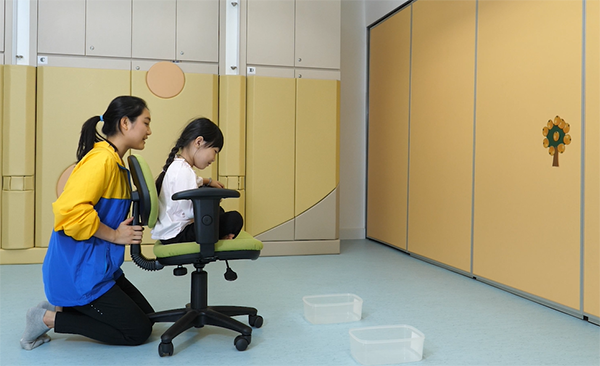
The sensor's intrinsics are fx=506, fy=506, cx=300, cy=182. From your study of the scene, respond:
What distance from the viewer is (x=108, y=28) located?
13.4 ft

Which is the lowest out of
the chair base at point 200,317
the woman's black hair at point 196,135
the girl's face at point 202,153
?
the chair base at point 200,317

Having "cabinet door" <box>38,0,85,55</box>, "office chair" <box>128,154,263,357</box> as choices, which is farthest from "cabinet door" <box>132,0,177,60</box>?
"office chair" <box>128,154,263,357</box>

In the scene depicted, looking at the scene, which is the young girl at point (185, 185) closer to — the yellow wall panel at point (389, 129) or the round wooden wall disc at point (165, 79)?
the round wooden wall disc at point (165, 79)

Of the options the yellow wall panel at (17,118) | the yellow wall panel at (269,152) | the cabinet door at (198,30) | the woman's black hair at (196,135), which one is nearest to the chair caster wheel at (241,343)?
the woman's black hair at (196,135)

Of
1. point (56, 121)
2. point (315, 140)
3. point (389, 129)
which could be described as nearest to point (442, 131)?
point (389, 129)

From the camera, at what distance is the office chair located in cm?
206

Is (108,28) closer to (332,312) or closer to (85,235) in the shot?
(85,235)

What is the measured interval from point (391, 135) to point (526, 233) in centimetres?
208

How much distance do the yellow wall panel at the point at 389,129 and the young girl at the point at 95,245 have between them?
2.99 meters

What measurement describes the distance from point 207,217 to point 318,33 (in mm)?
2905

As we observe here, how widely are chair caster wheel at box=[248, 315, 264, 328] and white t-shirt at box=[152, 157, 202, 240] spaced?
59 cm

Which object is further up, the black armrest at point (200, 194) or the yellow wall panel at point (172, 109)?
the yellow wall panel at point (172, 109)

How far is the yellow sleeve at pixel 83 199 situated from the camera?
6.54 ft

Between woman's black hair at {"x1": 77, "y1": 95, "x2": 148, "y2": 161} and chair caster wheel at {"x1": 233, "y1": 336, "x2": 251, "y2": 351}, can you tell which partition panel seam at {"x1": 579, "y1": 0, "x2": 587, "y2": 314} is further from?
woman's black hair at {"x1": 77, "y1": 95, "x2": 148, "y2": 161}
